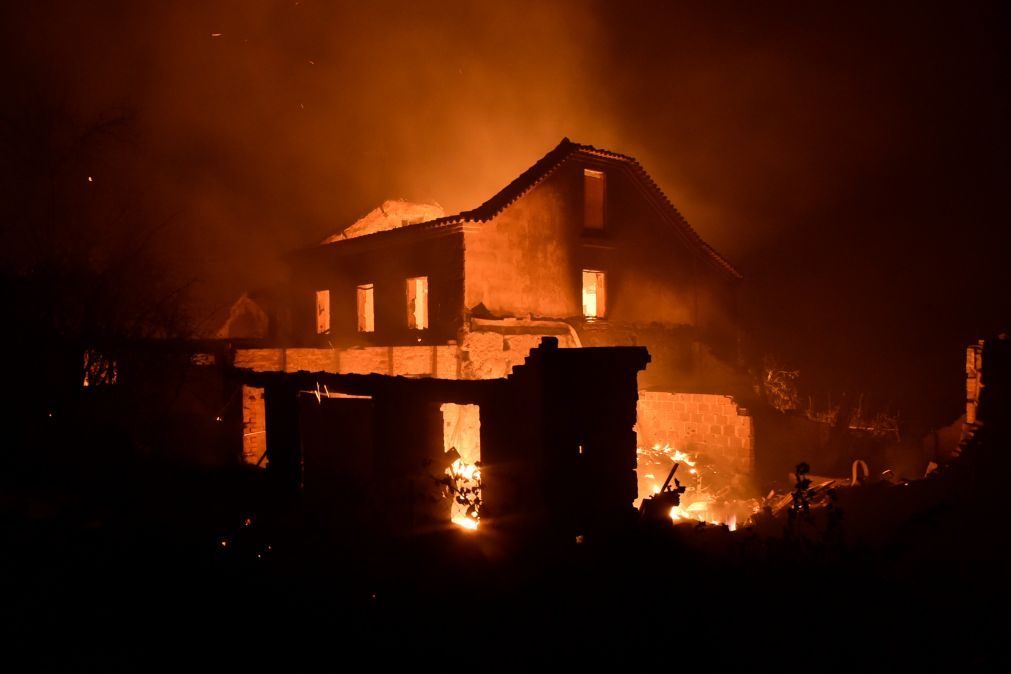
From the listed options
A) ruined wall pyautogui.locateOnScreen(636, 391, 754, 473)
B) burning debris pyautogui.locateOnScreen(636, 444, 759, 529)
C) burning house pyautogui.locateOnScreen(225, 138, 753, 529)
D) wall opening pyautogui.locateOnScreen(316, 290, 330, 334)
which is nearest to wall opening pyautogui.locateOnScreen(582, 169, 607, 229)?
burning house pyautogui.locateOnScreen(225, 138, 753, 529)

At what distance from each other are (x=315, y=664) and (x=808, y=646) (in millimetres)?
4223

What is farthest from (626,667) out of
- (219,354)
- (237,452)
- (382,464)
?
(219,354)

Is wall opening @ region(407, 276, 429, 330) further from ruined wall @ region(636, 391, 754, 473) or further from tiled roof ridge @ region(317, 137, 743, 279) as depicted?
ruined wall @ region(636, 391, 754, 473)

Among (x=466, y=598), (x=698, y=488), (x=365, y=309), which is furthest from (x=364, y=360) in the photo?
(x=466, y=598)

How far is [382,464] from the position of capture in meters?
9.93

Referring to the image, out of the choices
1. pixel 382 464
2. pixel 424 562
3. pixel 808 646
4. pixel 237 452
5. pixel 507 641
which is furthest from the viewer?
pixel 237 452

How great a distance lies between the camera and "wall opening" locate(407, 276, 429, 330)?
20281mm

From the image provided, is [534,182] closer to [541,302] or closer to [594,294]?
[541,302]

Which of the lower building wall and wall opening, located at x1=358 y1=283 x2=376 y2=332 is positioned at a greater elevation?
wall opening, located at x1=358 y1=283 x2=376 y2=332

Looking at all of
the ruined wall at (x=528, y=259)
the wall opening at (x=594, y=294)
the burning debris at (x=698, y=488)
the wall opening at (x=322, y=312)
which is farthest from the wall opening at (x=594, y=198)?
the wall opening at (x=322, y=312)

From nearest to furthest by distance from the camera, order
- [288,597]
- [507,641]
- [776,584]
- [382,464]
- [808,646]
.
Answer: [808,646]
[507,641]
[776,584]
[288,597]
[382,464]

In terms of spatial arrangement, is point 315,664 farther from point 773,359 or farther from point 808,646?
point 773,359

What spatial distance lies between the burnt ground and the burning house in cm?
700

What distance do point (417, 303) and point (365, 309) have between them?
2695 millimetres
